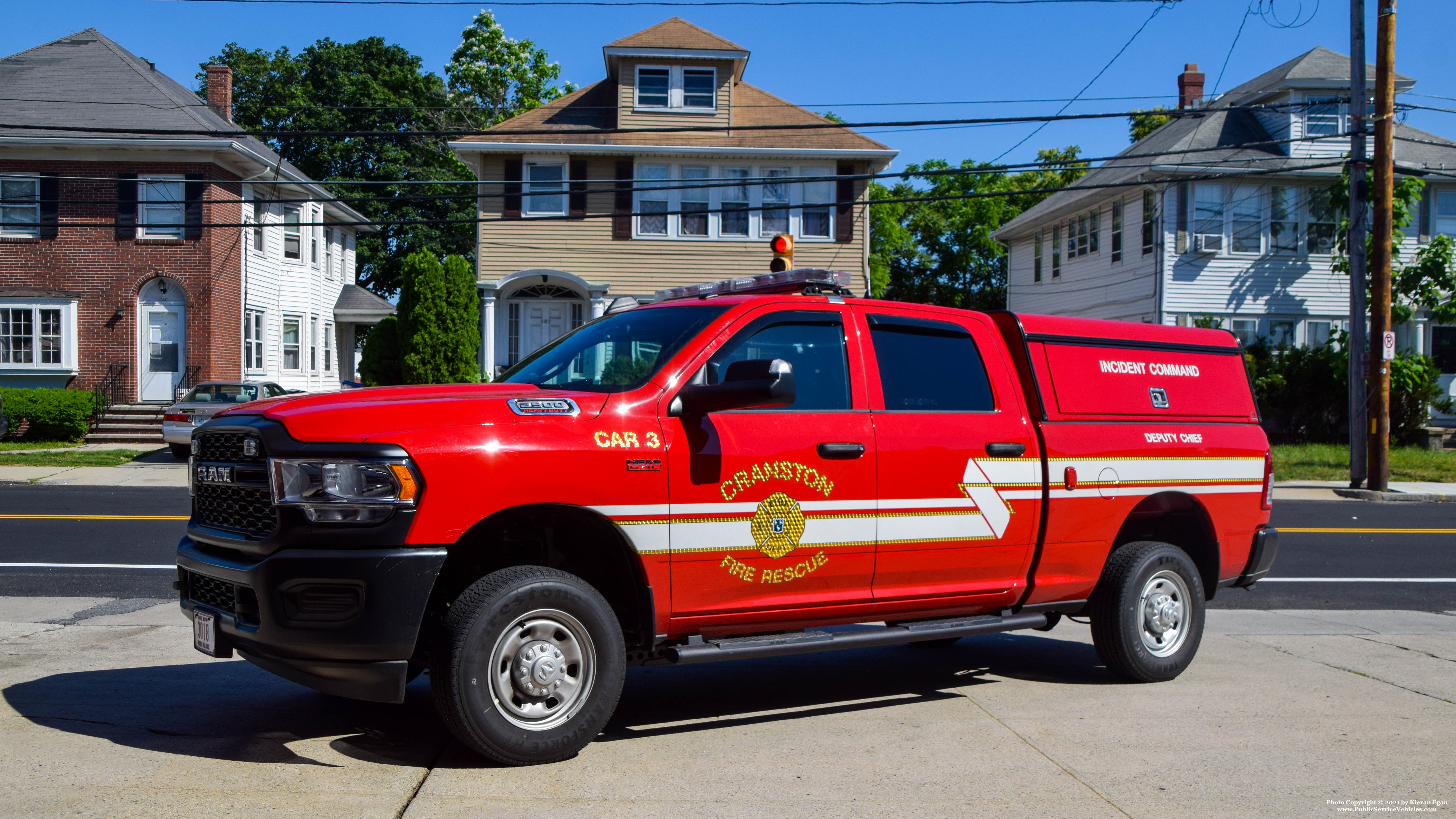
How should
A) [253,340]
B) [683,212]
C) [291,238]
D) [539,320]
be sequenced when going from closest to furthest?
[683,212]
[539,320]
[253,340]
[291,238]

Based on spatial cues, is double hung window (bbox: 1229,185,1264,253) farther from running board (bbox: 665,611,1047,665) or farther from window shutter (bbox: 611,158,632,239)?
running board (bbox: 665,611,1047,665)

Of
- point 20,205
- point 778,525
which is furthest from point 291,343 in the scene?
point 778,525

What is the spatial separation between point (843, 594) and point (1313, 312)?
1146 inches

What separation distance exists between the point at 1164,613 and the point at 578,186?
22.8m

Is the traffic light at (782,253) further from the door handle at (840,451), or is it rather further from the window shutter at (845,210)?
the window shutter at (845,210)

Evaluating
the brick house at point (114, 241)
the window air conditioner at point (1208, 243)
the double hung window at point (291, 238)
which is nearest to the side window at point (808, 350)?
the brick house at point (114, 241)

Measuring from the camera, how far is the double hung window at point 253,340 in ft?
98.3

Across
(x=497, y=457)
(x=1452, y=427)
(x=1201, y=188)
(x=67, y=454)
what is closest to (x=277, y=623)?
(x=497, y=457)

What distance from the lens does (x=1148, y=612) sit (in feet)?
21.6

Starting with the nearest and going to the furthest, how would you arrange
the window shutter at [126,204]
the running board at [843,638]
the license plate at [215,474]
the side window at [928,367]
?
the license plate at [215,474] < the running board at [843,638] < the side window at [928,367] < the window shutter at [126,204]

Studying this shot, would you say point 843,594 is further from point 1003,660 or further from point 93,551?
point 93,551

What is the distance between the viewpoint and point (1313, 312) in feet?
99.4

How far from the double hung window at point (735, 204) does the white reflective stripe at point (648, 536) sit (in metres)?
23.4

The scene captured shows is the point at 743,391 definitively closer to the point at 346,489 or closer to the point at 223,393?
the point at 346,489
